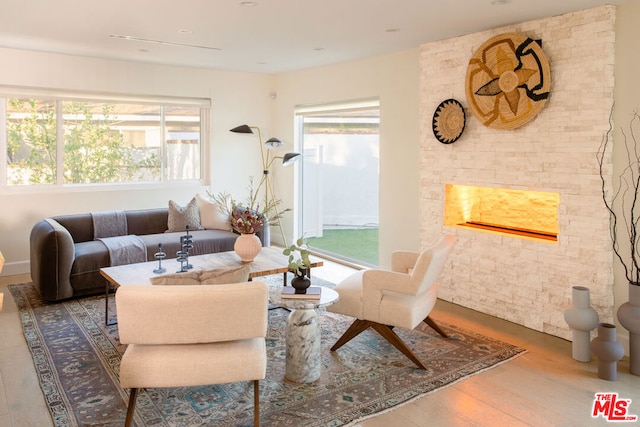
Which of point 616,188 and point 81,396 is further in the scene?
point 616,188

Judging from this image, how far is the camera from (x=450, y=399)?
10.2ft

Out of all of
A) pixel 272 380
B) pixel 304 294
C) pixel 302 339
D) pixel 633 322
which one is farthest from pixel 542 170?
pixel 272 380

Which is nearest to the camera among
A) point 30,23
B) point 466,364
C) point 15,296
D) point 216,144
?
point 466,364

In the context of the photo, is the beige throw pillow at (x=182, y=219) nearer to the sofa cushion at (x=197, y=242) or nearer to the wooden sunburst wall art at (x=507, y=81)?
the sofa cushion at (x=197, y=242)

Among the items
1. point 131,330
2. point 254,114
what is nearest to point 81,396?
point 131,330

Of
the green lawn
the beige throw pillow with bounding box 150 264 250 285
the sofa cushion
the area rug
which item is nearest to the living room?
the green lawn

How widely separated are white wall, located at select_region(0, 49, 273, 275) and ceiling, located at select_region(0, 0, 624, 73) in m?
0.33

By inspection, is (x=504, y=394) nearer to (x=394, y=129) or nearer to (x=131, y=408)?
(x=131, y=408)

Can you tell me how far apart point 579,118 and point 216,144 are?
507 centimetres

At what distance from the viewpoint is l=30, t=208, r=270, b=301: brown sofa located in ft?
16.1

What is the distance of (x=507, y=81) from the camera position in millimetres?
4383

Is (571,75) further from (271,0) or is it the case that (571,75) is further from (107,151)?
(107,151)

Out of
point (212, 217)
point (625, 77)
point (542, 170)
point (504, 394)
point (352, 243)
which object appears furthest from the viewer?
point (352, 243)

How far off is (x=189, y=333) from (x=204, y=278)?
0.36 metres
